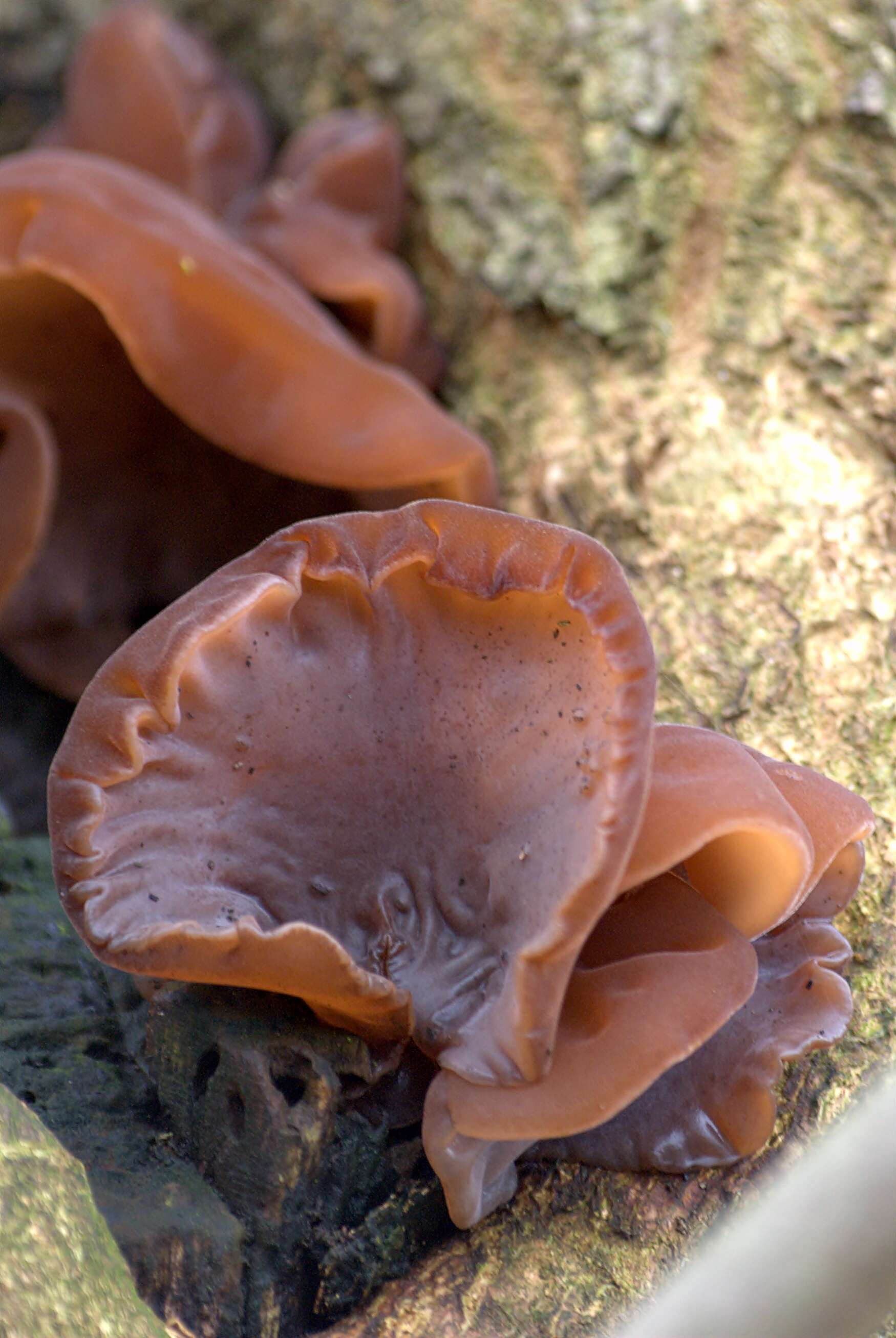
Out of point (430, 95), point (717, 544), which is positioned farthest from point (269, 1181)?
point (430, 95)

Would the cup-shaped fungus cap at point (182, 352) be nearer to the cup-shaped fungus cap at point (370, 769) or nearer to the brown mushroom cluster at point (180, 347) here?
the brown mushroom cluster at point (180, 347)

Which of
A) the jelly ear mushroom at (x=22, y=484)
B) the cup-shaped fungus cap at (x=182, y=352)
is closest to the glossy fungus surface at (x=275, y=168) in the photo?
the cup-shaped fungus cap at (x=182, y=352)

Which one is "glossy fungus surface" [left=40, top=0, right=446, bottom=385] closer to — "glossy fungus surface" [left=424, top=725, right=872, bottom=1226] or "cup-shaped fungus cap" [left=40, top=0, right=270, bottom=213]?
"cup-shaped fungus cap" [left=40, top=0, right=270, bottom=213]

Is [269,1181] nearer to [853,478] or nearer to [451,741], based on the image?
[451,741]

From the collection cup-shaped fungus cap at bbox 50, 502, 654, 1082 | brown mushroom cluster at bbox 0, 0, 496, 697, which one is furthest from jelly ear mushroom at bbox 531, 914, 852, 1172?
brown mushroom cluster at bbox 0, 0, 496, 697

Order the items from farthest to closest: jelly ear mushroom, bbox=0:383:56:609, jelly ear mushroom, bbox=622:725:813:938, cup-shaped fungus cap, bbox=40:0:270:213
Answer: cup-shaped fungus cap, bbox=40:0:270:213 < jelly ear mushroom, bbox=0:383:56:609 < jelly ear mushroom, bbox=622:725:813:938

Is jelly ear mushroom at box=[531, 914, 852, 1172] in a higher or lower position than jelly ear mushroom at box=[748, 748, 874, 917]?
lower

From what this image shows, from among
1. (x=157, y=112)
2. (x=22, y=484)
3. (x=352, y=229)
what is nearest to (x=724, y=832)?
(x=22, y=484)
